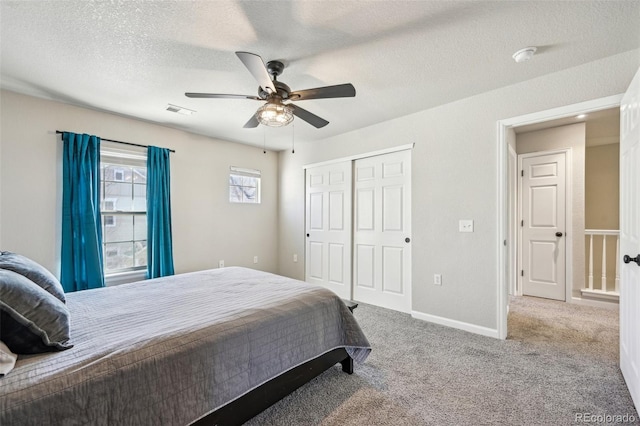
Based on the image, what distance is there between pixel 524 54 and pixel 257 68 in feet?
6.62

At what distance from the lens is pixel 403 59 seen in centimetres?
221

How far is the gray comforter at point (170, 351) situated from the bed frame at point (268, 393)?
5 centimetres

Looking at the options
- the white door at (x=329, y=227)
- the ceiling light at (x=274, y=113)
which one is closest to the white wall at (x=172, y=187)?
the white door at (x=329, y=227)

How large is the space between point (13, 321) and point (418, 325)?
10.4 feet

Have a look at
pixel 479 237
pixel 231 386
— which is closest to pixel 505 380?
pixel 479 237

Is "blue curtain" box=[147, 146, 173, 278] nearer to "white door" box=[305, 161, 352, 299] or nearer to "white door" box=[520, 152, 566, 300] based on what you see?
"white door" box=[305, 161, 352, 299]

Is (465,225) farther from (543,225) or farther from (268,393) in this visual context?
(268,393)

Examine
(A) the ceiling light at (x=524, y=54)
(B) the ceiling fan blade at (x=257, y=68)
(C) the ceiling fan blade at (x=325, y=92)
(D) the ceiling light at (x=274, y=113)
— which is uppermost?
(A) the ceiling light at (x=524, y=54)

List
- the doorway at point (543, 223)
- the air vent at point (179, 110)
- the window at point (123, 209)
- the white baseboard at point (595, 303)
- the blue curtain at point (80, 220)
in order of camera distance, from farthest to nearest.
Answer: the doorway at point (543, 223) < the white baseboard at point (595, 303) < the window at point (123, 209) < the air vent at point (179, 110) < the blue curtain at point (80, 220)

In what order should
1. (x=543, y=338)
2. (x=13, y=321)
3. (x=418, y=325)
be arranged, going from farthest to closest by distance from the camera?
(x=418, y=325)
(x=543, y=338)
(x=13, y=321)

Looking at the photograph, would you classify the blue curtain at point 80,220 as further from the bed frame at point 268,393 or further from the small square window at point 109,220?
the bed frame at point 268,393

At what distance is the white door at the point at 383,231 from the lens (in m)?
3.54

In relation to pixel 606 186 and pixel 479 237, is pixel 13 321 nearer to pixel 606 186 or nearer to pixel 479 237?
pixel 479 237

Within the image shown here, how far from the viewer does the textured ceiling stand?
5.52 feet
